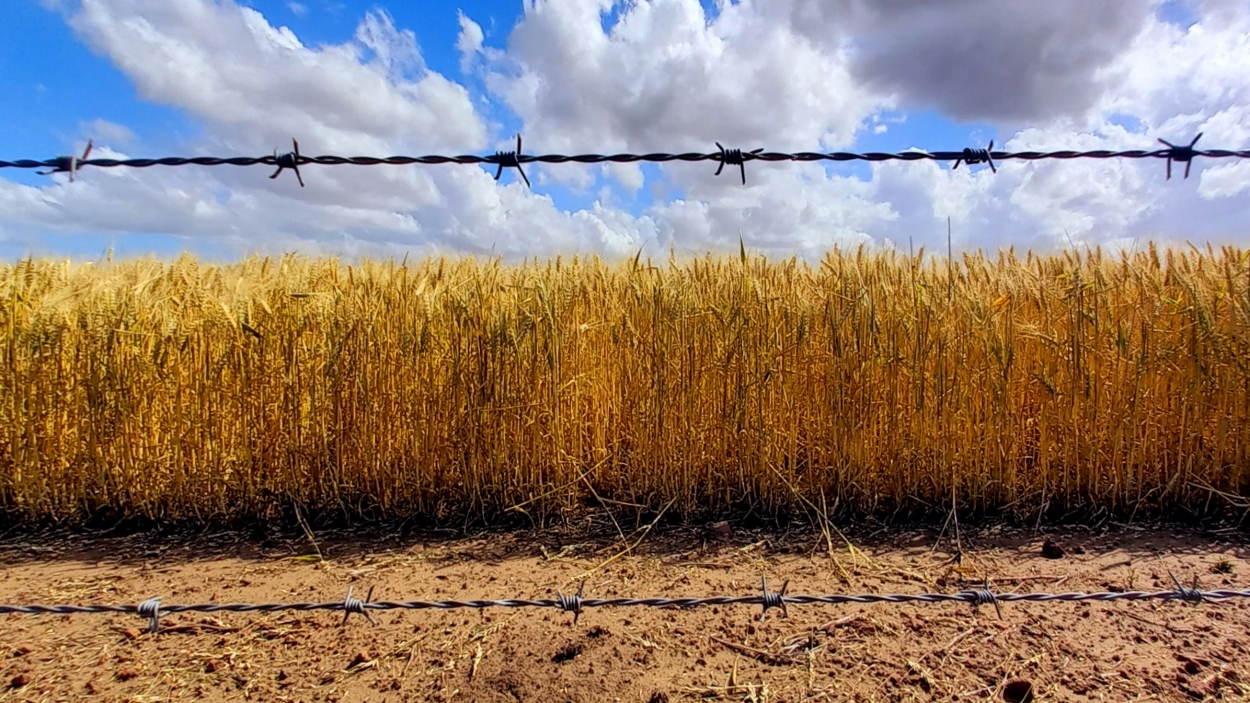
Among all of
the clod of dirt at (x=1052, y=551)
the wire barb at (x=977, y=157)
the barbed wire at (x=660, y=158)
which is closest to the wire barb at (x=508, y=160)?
the barbed wire at (x=660, y=158)

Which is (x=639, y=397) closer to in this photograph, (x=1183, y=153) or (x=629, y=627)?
(x=629, y=627)

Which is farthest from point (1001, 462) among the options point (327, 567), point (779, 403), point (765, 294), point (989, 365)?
point (327, 567)

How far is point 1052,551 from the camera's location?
2436mm

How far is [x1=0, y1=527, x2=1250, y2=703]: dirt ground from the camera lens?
63.7 inches

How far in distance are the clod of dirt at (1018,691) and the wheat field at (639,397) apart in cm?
118

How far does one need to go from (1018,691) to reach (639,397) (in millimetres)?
1648

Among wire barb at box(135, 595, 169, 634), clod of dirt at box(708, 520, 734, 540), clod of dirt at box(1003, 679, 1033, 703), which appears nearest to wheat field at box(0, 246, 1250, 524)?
clod of dirt at box(708, 520, 734, 540)

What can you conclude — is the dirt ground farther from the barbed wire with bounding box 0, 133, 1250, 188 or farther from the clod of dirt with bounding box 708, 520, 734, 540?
the barbed wire with bounding box 0, 133, 1250, 188

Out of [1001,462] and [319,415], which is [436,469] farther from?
[1001,462]

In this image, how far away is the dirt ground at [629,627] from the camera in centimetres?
162

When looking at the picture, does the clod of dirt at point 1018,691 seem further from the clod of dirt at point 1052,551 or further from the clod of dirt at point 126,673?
the clod of dirt at point 126,673

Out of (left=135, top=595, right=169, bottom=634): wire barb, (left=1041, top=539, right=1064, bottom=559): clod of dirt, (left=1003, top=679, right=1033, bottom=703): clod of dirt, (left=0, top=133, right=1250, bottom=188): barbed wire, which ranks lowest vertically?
(left=1003, top=679, right=1033, bottom=703): clod of dirt

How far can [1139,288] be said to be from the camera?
2.86 m

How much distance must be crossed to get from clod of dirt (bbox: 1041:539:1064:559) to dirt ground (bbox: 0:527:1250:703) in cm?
4
